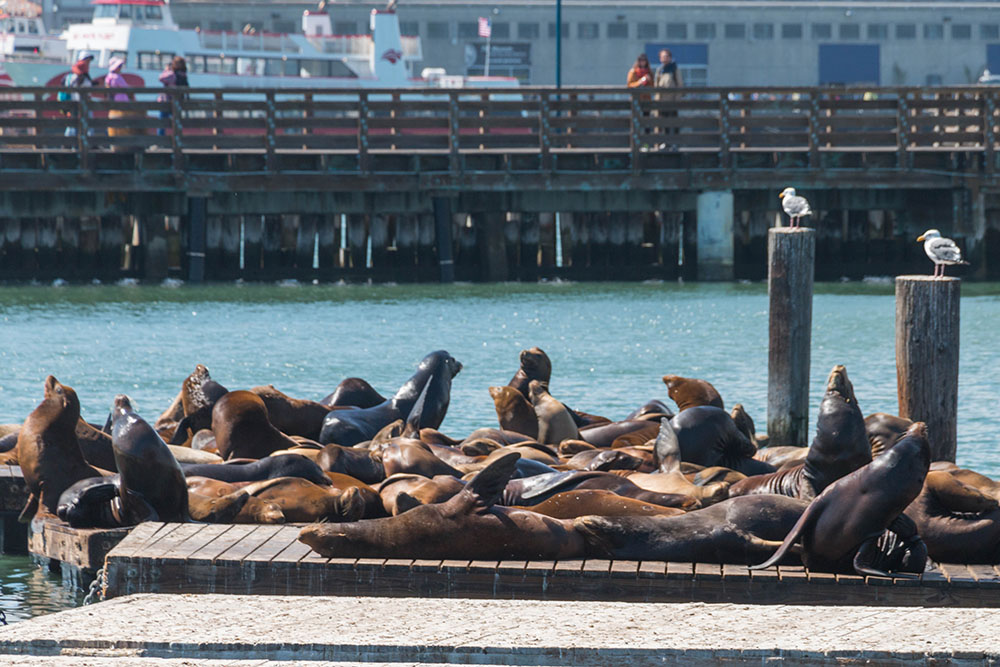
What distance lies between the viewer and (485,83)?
57.9 metres

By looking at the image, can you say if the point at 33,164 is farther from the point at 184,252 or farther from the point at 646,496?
the point at 646,496

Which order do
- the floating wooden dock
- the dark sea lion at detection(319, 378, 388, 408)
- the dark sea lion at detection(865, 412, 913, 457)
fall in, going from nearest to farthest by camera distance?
the floating wooden dock
the dark sea lion at detection(865, 412, 913, 457)
the dark sea lion at detection(319, 378, 388, 408)

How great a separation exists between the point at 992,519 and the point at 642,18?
250 ft

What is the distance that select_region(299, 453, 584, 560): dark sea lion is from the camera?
632 centimetres

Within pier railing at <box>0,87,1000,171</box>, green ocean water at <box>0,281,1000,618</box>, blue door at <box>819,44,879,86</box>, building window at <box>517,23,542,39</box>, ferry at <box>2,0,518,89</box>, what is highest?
building window at <box>517,23,542,39</box>

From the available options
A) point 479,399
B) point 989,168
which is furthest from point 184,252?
point 989,168

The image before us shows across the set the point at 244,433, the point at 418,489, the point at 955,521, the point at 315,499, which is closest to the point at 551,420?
the point at 244,433

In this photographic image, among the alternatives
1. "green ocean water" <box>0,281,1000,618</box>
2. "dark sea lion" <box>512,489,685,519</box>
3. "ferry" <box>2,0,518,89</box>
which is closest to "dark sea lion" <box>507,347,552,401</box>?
"green ocean water" <box>0,281,1000,618</box>

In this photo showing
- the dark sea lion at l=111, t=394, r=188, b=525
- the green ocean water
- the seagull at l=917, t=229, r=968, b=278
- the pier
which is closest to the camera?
the dark sea lion at l=111, t=394, r=188, b=525

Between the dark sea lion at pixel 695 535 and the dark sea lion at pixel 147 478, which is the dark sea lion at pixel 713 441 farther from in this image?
the dark sea lion at pixel 147 478

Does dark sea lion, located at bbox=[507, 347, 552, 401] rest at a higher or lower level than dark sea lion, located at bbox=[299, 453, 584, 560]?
higher

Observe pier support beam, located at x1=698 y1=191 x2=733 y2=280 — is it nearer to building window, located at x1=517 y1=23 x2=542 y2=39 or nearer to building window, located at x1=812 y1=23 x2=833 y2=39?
building window, located at x1=517 y1=23 x2=542 y2=39

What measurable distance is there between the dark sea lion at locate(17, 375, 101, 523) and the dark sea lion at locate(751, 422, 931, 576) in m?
3.88

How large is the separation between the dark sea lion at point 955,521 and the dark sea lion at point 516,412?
402 cm
